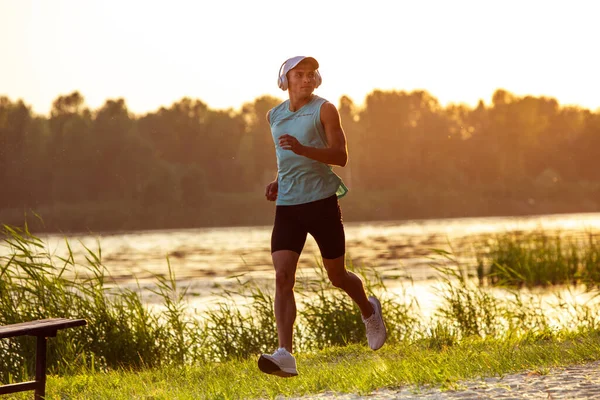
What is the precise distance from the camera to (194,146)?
264 feet

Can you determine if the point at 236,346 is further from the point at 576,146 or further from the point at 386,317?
the point at 576,146

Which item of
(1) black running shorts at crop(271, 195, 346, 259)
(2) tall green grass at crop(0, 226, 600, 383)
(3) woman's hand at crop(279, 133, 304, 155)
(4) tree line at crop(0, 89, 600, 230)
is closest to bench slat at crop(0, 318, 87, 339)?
(1) black running shorts at crop(271, 195, 346, 259)

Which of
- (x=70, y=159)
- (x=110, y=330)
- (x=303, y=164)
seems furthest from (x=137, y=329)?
(x=70, y=159)

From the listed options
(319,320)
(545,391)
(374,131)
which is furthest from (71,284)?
(374,131)

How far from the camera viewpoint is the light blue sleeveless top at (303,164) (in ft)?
21.6

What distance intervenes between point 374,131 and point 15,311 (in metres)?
77.6

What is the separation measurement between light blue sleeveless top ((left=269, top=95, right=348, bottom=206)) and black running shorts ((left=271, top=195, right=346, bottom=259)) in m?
0.05

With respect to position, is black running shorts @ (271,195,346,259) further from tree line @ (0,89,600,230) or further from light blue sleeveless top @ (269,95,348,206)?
tree line @ (0,89,600,230)

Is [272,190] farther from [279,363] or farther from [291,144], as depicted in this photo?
[279,363]

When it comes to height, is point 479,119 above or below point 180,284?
above

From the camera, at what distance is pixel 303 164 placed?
6.57 m

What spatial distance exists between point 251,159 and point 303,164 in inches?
2777

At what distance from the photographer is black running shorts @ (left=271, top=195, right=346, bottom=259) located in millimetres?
6613

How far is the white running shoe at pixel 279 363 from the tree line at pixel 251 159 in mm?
55652
